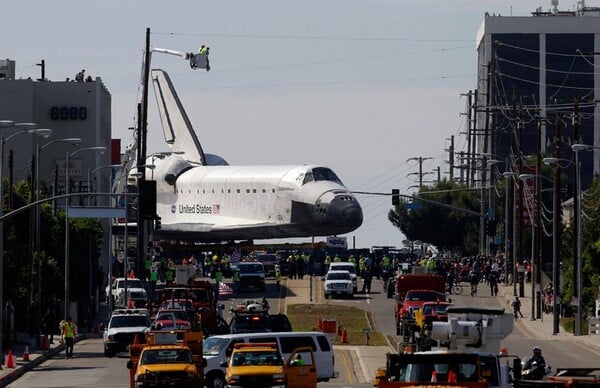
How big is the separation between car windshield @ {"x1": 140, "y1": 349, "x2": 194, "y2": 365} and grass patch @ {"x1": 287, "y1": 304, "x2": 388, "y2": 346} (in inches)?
938

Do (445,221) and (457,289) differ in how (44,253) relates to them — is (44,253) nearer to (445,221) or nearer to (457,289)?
(457,289)

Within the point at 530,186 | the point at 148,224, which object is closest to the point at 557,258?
the point at 530,186

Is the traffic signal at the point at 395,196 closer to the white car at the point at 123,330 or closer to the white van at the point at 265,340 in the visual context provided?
the white car at the point at 123,330

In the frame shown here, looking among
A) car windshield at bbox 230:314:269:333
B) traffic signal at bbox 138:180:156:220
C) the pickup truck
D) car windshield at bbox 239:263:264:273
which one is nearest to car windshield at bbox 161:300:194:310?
traffic signal at bbox 138:180:156:220

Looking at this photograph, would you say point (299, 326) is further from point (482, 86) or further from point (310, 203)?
point (482, 86)

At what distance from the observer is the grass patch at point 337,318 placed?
2594 inches

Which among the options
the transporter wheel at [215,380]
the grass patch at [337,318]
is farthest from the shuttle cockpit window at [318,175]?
the transporter wheel at [215,380]

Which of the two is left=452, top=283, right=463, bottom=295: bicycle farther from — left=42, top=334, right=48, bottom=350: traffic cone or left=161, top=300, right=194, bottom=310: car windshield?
left=42, top=334, right=48, bottom=350: traffic cone

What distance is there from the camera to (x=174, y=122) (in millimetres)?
142875

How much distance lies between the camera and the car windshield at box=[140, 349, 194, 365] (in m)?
39.7

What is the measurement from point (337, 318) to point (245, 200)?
4250 cm

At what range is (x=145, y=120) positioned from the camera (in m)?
95.6

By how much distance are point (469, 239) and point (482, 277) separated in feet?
138

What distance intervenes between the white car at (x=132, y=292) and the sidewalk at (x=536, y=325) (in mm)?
16670
